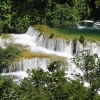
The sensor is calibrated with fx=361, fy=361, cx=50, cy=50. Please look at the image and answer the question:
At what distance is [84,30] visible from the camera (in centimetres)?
2820

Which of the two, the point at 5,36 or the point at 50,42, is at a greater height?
the point at 5,36

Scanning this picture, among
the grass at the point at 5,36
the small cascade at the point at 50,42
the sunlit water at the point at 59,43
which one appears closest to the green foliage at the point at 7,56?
the sunlit water at the point at 59,43

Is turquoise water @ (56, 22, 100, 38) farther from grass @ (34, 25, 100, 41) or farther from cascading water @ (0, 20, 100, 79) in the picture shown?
cascading water @ (0, 20, 100, 79)

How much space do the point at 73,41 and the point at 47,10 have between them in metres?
6.49

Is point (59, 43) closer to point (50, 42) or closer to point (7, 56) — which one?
point (50, 42)

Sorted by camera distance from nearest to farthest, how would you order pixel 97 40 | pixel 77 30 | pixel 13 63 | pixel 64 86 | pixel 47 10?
pixel 64 86 → pixel 13 63 → pixel 97 40 → pixel 77 30 → pixel 47 10

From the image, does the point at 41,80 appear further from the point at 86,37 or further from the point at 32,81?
the point at 86,37

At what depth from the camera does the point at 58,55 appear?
79.7ft

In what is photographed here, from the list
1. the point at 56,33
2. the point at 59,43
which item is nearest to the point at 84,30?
the point at 56,33

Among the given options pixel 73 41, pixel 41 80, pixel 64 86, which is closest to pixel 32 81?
pixel 41 80

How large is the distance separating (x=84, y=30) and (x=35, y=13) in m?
4.69

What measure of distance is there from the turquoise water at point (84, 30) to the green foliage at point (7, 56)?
528 cm

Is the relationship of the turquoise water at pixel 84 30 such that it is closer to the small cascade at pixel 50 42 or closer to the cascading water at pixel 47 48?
the small cascade at pixel 50 42

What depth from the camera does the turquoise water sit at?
88.4 ft
